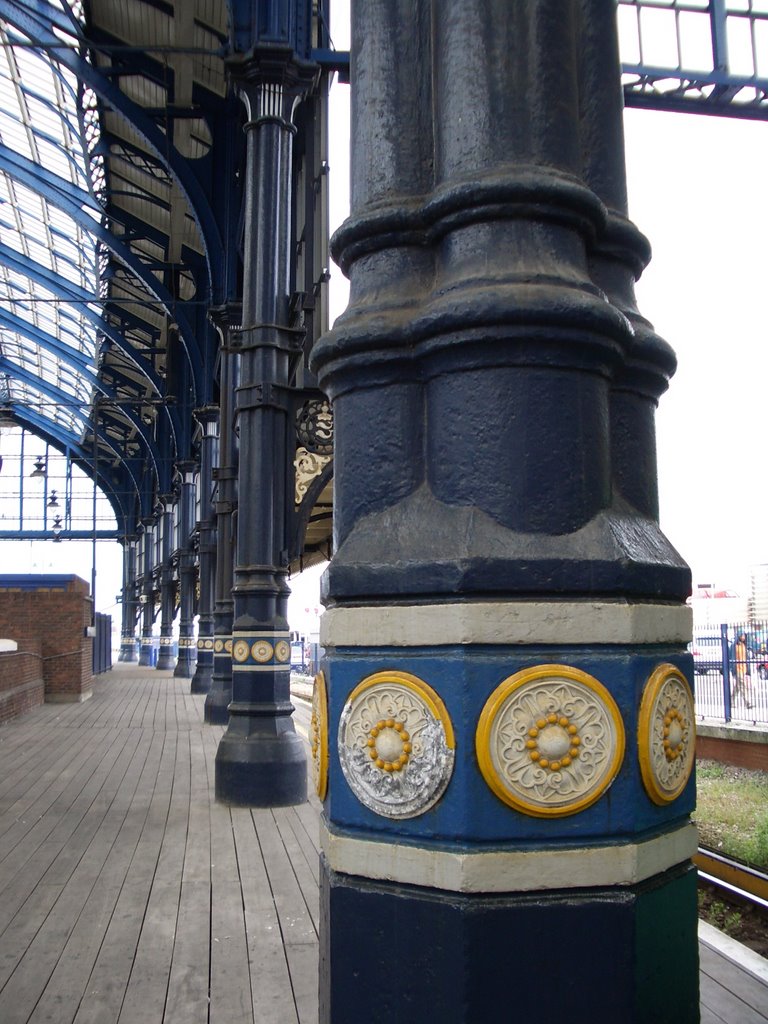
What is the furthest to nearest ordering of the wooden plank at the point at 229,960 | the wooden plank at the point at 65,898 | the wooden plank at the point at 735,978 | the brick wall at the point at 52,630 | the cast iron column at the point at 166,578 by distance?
the cast iron column at the point at 166,578 → the brick wall at the point at 52,630 → the wooden plank at the point at 65,898 → the wooden plank at the point at 229,960 → the wooden plank at the point at 735,978

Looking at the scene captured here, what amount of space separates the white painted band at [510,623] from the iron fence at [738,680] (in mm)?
12737

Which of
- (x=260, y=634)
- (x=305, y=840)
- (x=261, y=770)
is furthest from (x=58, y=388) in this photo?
(x=305, y=840)

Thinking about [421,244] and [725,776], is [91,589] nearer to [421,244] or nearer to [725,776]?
[725,776]

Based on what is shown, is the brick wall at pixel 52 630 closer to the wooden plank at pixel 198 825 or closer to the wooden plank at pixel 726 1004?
the wooden plank at pixel 198 825

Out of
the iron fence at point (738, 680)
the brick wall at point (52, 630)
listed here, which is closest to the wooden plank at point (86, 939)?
the iron fence at point (738, 680)

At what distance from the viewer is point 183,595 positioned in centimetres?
2378

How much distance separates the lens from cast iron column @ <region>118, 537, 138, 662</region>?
45.6 meters

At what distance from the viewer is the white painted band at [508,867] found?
1.54 metres

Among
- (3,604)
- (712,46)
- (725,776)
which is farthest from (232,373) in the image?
(3,604)

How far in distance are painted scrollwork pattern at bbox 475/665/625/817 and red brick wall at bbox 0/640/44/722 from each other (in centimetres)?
1387

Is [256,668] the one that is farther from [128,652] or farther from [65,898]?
[128,652]

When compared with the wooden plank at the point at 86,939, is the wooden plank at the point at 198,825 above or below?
below

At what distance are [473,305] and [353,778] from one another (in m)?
0.82

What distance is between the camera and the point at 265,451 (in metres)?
8.41
